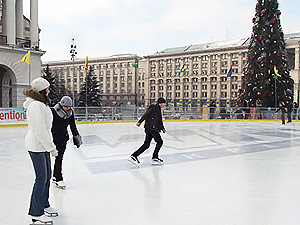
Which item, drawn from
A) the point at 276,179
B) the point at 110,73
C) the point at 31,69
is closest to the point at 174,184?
the point at 276,179

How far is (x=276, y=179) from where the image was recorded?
569 centimetres

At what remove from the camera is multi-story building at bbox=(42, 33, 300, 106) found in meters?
81.7

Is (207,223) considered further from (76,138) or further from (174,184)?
(76,138)

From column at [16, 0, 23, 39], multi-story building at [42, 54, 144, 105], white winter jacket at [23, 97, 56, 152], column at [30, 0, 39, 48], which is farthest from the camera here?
multi-story building at [42, 54, 144, 105]

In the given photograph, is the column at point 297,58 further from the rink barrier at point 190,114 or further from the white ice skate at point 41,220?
the white ice skate at point 41,220

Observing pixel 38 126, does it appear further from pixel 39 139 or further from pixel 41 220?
pixel 41 220

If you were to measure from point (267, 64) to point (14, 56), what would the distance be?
767 inches

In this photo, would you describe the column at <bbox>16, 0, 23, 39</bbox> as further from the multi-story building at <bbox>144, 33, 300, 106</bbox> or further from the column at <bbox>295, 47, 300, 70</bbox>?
the multi-story building at <bbox>144, 33, 300, 106</bbox>

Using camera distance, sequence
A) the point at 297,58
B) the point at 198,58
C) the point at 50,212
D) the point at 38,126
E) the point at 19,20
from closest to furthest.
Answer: the point at 38,126
the point at 50,212
the point at 19,20
the point at 297,58
the point at 198,58

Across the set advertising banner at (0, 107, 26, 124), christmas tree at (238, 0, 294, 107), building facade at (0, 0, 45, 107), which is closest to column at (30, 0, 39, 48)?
building facade at (0, 0, 45, 107)

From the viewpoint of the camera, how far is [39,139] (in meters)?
3.15

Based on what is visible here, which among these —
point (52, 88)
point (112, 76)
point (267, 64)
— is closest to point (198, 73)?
point (112, 76)

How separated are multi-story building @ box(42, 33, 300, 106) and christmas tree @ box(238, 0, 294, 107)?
4724cm

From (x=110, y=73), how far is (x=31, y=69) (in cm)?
7297
